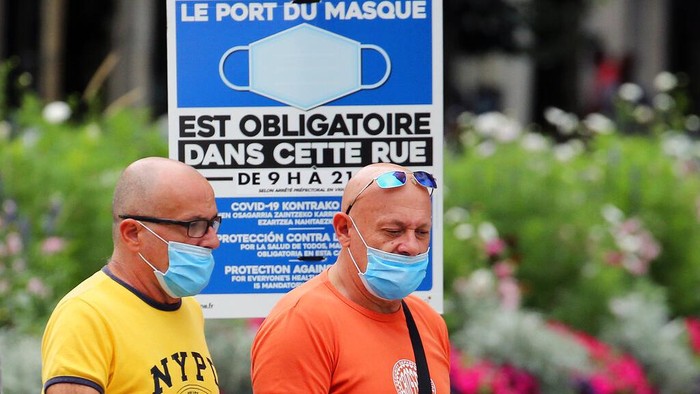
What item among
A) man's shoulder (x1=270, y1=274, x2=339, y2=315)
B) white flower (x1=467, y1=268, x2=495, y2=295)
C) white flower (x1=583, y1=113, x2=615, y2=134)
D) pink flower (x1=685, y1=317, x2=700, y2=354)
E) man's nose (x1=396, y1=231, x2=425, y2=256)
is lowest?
pink flower (x1=685, y1=317, x2=700, y2=354)

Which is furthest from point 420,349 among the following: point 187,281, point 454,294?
point 454,294

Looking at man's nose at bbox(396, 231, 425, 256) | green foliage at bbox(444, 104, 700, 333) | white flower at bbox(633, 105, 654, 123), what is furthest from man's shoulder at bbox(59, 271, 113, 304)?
white flower at bbox(633, 105, 654, 123)

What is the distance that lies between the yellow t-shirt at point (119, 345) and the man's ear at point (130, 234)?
96 millimetres

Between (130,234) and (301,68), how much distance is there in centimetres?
105

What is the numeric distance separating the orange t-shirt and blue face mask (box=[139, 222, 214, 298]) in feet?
0.74

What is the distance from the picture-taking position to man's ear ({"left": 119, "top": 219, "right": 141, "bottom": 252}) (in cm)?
345

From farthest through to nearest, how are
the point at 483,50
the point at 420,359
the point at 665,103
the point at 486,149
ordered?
the point at 483,50, the point at 665,103, the point at 486,149, the point at 420,359

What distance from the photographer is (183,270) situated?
3.42m

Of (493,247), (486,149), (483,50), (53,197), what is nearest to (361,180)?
(53,197)

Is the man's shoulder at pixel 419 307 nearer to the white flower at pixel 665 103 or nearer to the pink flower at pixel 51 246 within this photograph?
the pink flower at pixel 51 246

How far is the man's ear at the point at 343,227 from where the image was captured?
364 cm

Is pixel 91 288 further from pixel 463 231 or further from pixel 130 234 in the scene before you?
pixel 463 231

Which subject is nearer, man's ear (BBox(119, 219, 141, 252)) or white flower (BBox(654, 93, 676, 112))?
man's ear (BBox(119, 219, 141, 252))

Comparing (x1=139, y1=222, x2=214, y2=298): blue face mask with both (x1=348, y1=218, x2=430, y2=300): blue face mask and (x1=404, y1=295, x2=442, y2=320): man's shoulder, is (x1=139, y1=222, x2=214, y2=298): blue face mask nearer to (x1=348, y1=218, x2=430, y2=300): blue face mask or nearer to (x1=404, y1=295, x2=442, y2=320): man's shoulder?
(x1=348, y1=218, x2=430, y2=300): blue face mask
